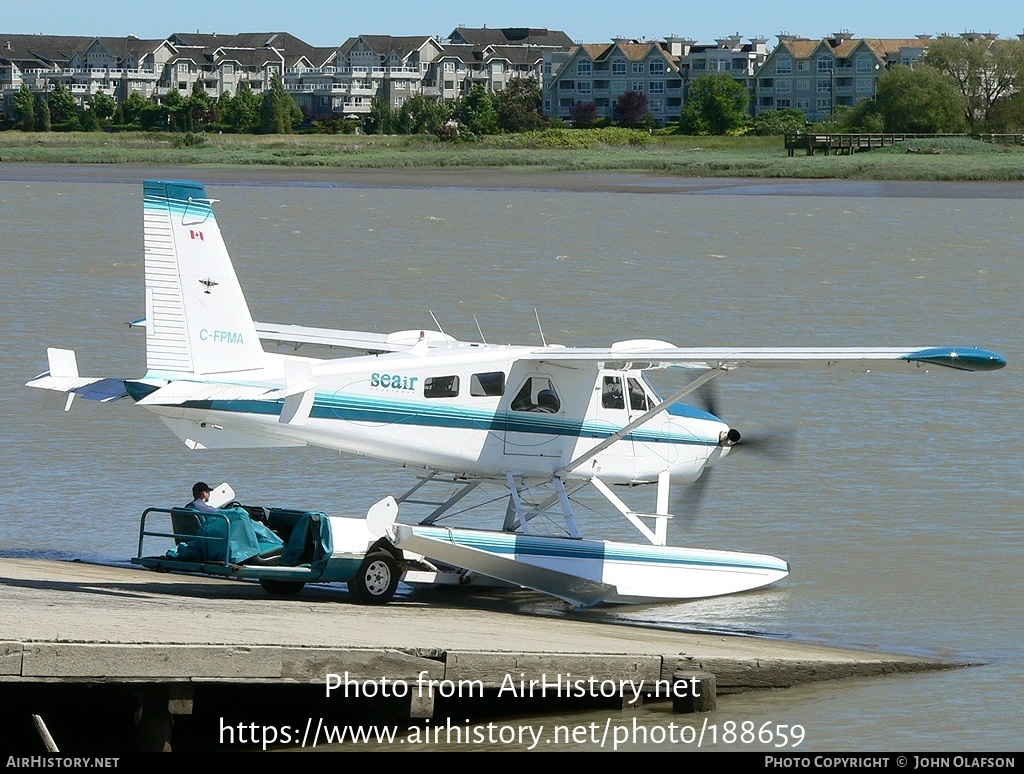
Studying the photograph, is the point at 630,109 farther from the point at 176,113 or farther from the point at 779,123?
the point at 176,113

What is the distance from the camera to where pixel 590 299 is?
3222cm

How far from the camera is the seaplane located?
11289mm

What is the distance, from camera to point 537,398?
12.5 metres

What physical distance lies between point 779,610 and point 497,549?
2.32m

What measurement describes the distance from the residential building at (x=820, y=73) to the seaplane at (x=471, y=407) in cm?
12957

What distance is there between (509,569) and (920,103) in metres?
90.6

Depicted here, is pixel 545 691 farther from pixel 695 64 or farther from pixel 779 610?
pixel 695 64

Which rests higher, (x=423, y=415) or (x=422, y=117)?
(x=423, y=415)

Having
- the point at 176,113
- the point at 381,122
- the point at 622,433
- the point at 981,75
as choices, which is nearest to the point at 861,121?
the point at 981,75

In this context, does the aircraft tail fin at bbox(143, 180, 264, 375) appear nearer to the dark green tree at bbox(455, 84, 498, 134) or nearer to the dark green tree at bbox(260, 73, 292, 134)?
the dark green tree at bbox(455, 84, 498, 134)

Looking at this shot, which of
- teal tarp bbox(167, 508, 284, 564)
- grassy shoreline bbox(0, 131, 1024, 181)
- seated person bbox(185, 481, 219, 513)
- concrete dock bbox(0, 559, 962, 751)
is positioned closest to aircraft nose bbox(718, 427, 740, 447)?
concrete dock bbox(0, 559, 962, 751)

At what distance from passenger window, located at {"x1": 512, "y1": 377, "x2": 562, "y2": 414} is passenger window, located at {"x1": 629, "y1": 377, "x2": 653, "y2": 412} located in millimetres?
712

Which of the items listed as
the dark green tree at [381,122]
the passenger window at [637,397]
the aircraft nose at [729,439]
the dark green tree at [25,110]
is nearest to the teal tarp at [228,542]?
the passenger window at [637,397]

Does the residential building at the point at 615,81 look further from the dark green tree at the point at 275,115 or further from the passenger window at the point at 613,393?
the passenger window at the point at 613,393
